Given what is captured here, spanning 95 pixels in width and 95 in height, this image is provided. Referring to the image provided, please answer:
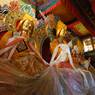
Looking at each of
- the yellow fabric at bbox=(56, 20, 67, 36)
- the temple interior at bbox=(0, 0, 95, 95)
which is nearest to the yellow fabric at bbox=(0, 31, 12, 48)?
the temple interior at bbox=(0, 0, 95, 95)

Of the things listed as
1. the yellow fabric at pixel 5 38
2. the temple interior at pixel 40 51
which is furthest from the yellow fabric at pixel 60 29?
the yellow fabric at pixel 5 38

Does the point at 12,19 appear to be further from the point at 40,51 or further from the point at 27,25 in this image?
the point at 40,51

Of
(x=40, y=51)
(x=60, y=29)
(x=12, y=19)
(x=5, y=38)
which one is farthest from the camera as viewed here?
(x=60, y=29)

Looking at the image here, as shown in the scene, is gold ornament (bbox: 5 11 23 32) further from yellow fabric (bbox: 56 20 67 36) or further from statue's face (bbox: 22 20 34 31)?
yellow fabric (bbox: 56 20 67 36)

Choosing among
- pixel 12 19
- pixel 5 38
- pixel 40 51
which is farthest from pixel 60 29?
pixel 5 38

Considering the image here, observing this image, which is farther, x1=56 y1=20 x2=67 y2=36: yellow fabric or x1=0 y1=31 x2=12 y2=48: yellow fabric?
x1=56 y1=20 x2=67 y2=36: yellow fabric

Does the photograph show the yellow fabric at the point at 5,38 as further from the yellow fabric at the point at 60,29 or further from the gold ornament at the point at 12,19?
the yellow fabric at the point at 60,29

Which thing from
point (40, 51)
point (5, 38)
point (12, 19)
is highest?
point (12, 19)

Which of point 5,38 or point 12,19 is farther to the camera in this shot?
point 12,19

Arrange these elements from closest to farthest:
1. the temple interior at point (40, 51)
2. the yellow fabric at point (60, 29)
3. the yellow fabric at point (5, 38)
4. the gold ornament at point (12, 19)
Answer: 1. the temple interior at point (40, 51)
2. the yellow fabric at point (5, 38)
3. the gold ornament at point (12, 19)
4. the yellow fabric at point (60, 29)

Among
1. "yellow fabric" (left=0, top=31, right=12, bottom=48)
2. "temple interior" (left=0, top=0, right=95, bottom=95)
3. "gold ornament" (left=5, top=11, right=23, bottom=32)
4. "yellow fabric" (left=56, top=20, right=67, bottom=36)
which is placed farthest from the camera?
"yellow fabric" (left=56, top=20, right=67, bottom=36)

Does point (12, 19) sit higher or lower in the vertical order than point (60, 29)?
higher

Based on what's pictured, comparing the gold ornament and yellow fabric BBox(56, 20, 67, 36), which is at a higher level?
the gold ornament

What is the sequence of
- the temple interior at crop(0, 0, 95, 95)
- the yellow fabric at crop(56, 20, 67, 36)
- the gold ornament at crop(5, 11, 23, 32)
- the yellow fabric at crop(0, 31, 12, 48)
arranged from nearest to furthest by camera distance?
the temple interior at crop(0, 0, 95, 95) < the yellow fabric at crop(0, 31, 12, 48) < the gold ornament at crop(5, 11, 23, 32) < the yellow fabric at crop(56, 20, 67, 36)
